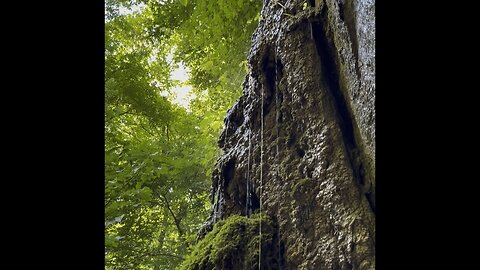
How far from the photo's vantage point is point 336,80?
5359 millimetres

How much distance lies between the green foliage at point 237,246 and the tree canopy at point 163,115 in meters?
0.92

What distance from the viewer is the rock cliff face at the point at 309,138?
466cm

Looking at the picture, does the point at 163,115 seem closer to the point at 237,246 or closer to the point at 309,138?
the point at 237,246

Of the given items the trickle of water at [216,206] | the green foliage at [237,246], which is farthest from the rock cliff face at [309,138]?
the green foliage at [237,246]

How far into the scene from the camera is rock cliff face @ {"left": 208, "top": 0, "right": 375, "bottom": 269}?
183 inches

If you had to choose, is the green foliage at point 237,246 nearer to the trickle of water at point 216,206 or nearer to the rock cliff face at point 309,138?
the rock cliff face at point 309,138

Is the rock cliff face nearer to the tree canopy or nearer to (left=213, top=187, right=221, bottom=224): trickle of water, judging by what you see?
(left=213, top=187, right=221, bottom=224): trickle of water

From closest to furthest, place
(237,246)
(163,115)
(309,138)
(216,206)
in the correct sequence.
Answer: (309,138), (237,246), (216,206), (163,115)

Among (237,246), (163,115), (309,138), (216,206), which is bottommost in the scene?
(237,246)

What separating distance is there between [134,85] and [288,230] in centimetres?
340

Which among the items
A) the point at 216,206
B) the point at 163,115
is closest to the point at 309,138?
the point at 216,206

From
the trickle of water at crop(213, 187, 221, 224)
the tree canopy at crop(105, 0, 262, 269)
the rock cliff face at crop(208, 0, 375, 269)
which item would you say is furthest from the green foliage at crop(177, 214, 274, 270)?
the tree canopy at crop(105, 0, 262, 269)

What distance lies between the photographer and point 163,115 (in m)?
8.27

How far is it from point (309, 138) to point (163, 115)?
3.61m
